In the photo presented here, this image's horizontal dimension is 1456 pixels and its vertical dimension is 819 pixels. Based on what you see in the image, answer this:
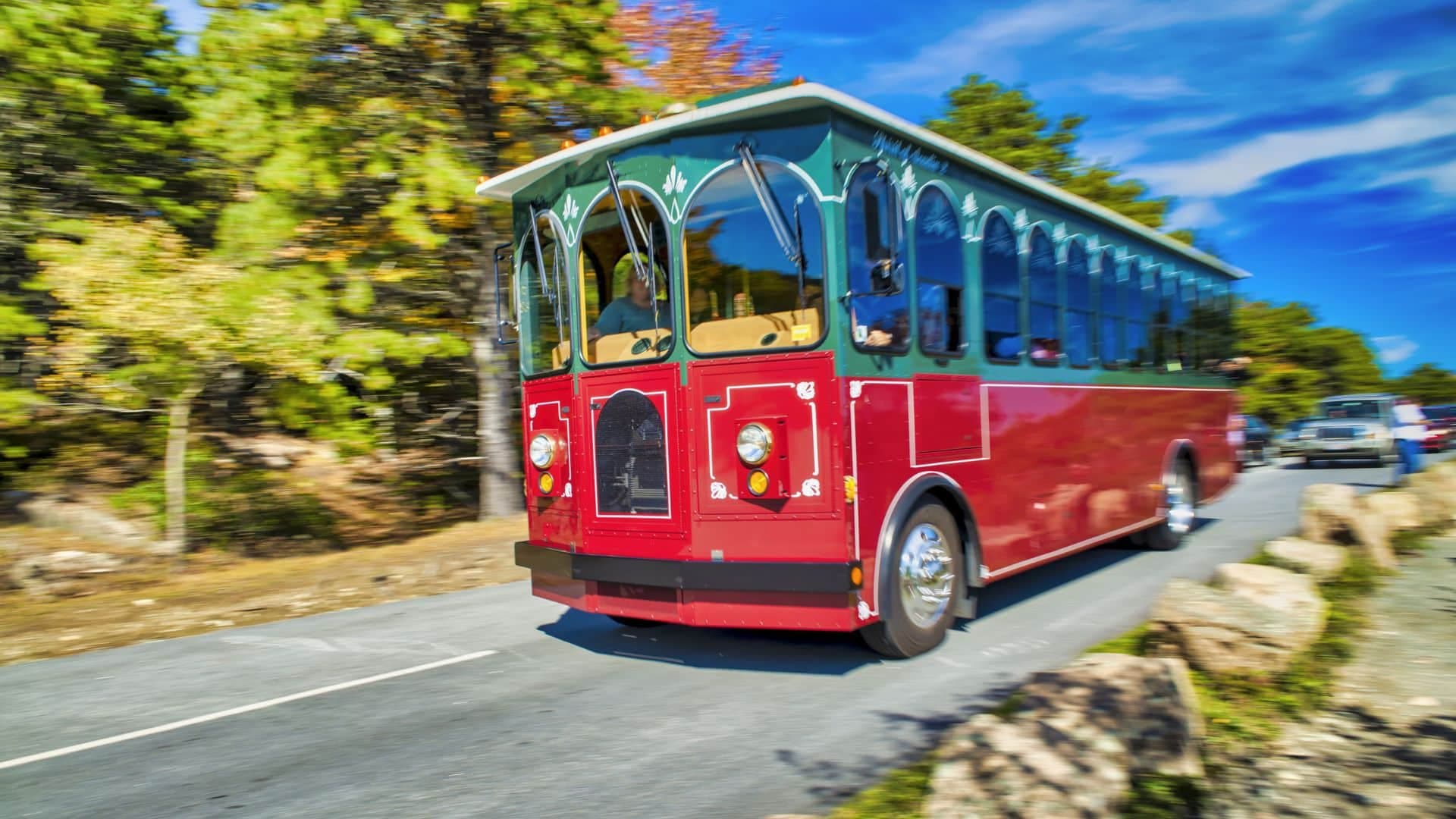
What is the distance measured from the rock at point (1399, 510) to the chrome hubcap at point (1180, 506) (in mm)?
1774

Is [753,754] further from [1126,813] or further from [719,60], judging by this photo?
[719,60]

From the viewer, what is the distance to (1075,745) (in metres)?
3.59

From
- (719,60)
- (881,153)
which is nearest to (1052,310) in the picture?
(881,153)

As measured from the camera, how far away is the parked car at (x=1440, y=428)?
29.2m

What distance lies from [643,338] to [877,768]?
3028 mm

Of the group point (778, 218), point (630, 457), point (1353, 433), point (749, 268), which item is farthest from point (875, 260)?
point (1353, 433)

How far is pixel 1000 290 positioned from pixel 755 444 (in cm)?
272

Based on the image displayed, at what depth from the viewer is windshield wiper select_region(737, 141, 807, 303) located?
222 inches

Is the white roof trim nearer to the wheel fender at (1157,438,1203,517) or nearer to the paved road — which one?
the paved road

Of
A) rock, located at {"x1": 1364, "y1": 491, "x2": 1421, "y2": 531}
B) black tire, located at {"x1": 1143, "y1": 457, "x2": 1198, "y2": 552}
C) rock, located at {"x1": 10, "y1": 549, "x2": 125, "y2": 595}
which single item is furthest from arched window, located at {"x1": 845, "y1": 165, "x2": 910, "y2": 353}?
rock, located at {"x1": 10, "y1": 549, "x2": 125, "y2": 595}

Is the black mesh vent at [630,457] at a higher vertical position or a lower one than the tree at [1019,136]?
lower

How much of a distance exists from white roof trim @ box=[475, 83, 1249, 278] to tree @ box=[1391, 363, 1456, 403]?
6958cm

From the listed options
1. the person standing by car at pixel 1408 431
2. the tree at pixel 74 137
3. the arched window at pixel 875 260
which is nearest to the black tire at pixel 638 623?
the arched window at pixel 875 260

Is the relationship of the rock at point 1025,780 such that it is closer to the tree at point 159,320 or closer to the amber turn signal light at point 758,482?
the amber turn signal light at point 758,482
